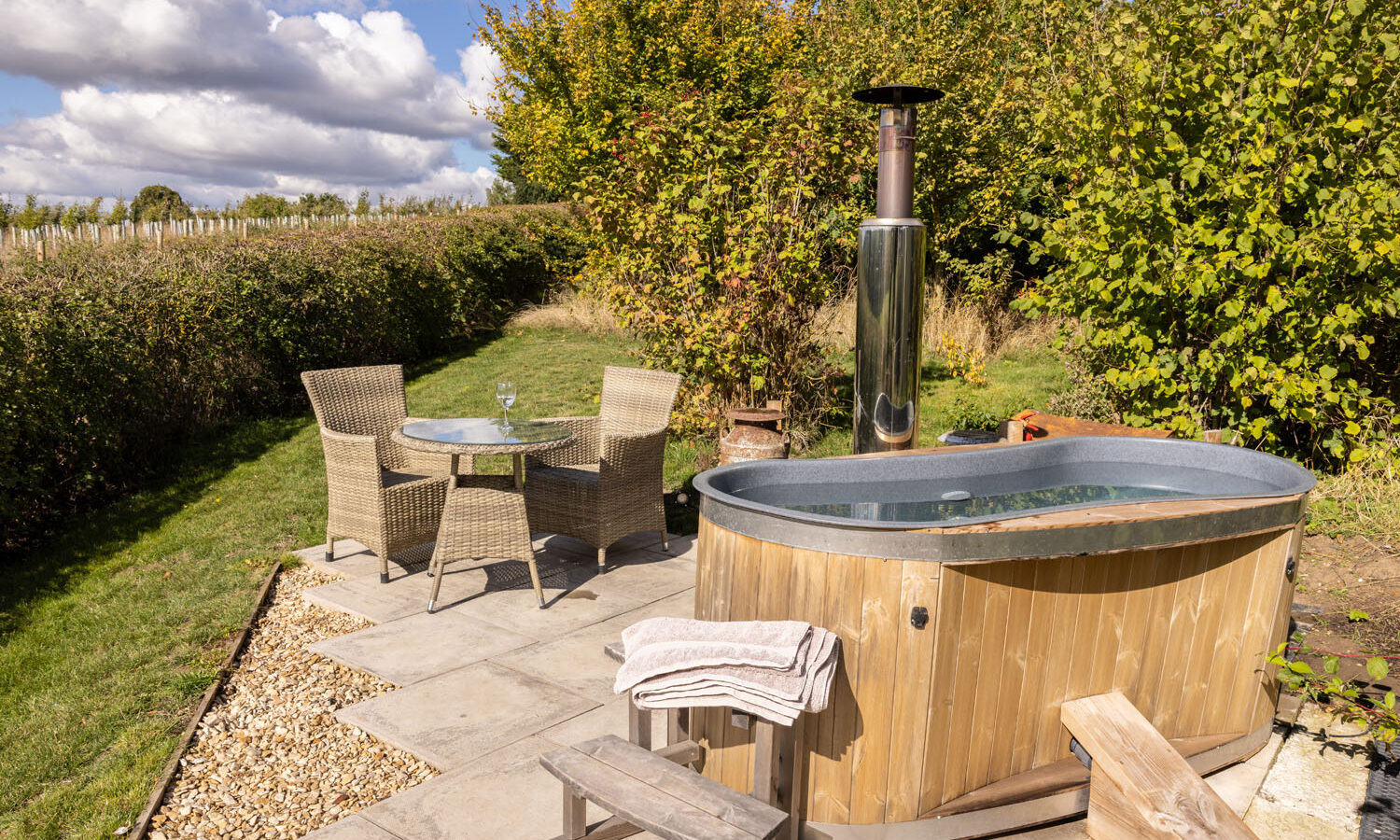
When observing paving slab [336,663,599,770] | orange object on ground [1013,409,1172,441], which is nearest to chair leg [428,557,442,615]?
paving slab [336,663,599,770]

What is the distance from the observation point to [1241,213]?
4.97m

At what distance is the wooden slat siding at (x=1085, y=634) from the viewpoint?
2.61 meters

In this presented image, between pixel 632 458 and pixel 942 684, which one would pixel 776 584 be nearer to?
pixel 942 684

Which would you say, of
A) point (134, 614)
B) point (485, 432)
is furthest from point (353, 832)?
point (134, 614)

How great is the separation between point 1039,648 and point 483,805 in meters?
1.73

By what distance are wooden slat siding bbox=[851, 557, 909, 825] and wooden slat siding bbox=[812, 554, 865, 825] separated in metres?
0.02

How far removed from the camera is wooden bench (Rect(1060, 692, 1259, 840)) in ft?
7.81

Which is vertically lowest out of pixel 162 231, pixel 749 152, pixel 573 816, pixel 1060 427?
pixel 573 816

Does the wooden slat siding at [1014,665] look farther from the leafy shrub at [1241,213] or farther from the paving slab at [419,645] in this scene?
the leafy shrub at [1241,213]

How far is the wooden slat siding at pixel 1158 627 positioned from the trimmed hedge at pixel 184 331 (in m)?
5.69

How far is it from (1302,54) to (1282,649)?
349 cm

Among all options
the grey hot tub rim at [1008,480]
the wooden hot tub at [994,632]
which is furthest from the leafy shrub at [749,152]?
the wooden hot tub at [994,632]

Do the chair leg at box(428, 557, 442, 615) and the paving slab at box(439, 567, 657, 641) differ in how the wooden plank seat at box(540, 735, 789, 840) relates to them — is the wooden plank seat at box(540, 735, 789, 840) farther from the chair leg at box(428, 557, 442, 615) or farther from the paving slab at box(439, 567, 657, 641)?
the chair leg at box(428, 557, 442, 615)

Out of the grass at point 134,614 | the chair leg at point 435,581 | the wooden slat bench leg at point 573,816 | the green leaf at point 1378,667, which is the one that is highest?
the green leaf at point 1378,667
